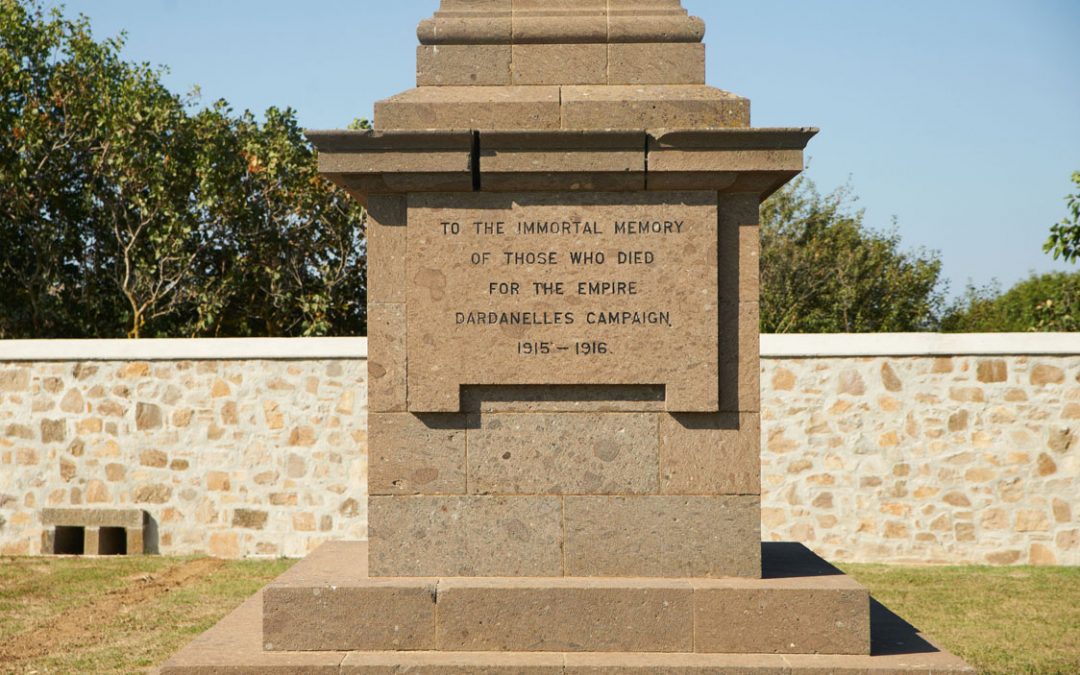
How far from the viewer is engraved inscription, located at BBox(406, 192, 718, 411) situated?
5516 millimetres

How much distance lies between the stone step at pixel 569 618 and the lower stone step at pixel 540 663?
5 centimetres

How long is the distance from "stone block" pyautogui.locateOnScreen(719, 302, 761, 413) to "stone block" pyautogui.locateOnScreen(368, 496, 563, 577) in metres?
0.94

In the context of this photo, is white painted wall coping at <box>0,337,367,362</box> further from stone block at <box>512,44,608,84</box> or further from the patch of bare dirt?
stone block at <box>512,44,608,84</box>

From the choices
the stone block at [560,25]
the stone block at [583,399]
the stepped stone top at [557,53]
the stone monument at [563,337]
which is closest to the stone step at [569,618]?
the stone monument at [563,337]

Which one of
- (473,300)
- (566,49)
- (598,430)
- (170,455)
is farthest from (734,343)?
(170,455)

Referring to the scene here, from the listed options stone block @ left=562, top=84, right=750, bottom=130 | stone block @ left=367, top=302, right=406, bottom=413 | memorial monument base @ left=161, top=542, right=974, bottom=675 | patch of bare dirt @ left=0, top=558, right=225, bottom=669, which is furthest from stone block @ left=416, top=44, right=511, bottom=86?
patch of bare dirt @ left=0, top=558, right=225, bottom=669

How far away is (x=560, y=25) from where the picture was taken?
5793 millimetres

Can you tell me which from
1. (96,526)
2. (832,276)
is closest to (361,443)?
(96,526)

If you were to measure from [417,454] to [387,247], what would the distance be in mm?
970

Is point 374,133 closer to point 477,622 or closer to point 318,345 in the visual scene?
point 477,622

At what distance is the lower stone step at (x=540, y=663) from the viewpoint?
16.3 ft

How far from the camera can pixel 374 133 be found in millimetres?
5422

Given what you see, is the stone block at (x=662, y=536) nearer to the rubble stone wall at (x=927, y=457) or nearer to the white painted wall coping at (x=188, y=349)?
the rubble stone wall at (x=927, y=457)

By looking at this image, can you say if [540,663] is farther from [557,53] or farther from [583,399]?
[557,53]
